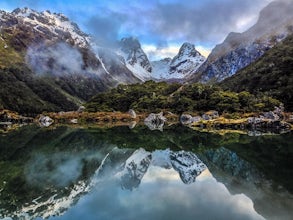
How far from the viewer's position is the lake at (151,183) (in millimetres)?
27141

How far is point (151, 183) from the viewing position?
38562mm

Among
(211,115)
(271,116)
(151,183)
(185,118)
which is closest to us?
(151,183)

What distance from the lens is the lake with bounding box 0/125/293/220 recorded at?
89.0ft

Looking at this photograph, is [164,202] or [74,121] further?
[74,121]

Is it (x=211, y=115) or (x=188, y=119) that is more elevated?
(x=211, y=115)

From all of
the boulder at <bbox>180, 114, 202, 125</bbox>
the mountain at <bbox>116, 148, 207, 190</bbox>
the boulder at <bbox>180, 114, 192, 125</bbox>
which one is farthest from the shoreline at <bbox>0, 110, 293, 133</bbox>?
the mountain at <bbox>116, 148, 207, 190</bbox>

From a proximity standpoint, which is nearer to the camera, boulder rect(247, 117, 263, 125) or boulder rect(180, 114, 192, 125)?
boulder rect(247, 117, 263, 125)

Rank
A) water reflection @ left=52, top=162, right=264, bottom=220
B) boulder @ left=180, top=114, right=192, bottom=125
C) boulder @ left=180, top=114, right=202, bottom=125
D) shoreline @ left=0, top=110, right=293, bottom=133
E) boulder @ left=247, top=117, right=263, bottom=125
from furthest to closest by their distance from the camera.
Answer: boulder @ left=180, top=114, right=192, bottom=125 → boulder @ left=180, top=114, right=202, bottom=125 → boulder @ left=247, top=117, right=263, bottom=125 → shoreline @ left=0, top=110, right=293, bottom=133 → water reflection @ left=52, top=162, right=264, bottom=220

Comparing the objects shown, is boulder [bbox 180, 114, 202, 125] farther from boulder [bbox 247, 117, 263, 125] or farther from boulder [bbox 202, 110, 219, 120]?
boulder [bbox 247, 117, 263, 125]

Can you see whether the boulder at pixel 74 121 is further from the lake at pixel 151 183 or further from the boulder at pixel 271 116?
the lake at pixel 151 183

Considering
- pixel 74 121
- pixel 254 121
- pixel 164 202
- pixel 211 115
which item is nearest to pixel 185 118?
pixel 211 115

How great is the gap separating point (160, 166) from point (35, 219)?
87.7 feet

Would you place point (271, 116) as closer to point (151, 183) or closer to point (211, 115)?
point (211, 115)

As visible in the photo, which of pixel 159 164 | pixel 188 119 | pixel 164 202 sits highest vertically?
pixel 164 202
